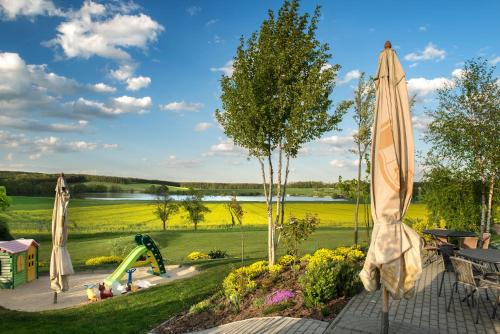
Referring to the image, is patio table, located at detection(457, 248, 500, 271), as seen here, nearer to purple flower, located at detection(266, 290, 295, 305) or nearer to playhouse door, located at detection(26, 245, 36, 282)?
purple flower, located at detection(266, 290, 295, 305)

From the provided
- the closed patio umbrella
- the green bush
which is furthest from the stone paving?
the closed patio umbrella

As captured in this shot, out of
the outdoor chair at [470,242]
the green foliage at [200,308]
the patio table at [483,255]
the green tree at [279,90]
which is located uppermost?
the green tree at [279,90]

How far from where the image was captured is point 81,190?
59000mm

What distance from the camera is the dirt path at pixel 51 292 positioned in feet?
41.0

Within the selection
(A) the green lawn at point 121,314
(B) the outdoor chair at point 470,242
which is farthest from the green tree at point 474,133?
(A) the green lawn at point 121,314

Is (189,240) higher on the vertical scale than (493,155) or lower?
lower

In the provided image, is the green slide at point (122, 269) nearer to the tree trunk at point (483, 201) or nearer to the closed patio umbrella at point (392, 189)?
the closed patio umbrella at point (392, 189)

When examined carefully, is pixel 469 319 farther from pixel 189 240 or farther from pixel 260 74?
pixel 189 240

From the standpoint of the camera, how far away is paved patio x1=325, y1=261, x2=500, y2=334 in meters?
5.19

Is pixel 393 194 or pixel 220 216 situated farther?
pixel 220 216

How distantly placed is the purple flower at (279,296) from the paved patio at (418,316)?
153cm

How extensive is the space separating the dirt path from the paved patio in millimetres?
10294

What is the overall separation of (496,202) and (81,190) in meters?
58.4

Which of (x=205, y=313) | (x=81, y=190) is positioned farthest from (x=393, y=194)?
(x=81, y=190)
